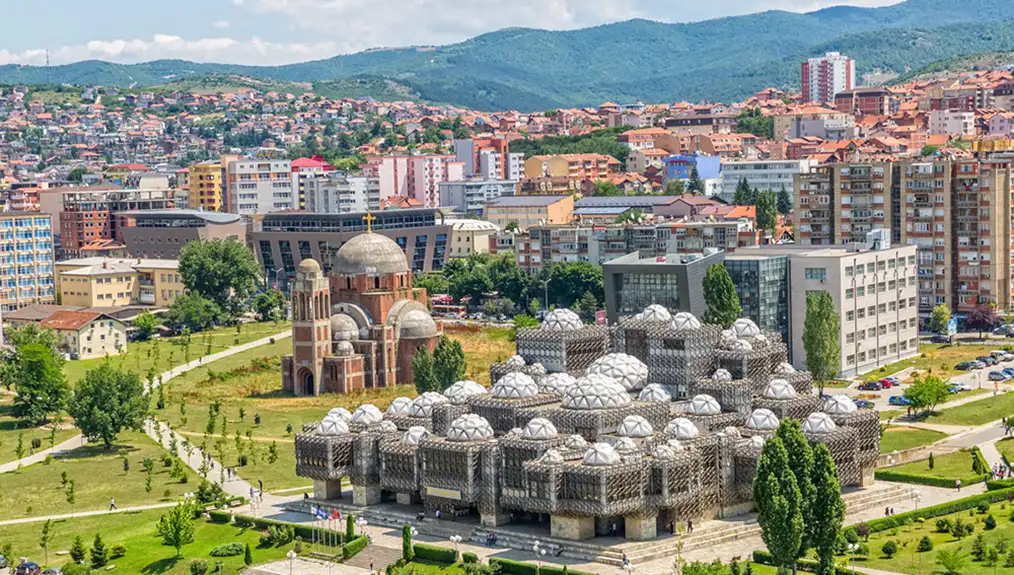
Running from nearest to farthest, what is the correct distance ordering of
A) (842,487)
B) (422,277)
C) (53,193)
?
(842,487)
(422,277)
(53,193)

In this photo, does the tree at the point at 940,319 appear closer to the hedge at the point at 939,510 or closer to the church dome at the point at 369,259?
the church dome at the point at 369,259

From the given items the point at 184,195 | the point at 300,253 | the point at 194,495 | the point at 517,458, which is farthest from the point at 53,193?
the point at 517,458

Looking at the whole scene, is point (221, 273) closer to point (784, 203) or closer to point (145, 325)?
point (145, 325)

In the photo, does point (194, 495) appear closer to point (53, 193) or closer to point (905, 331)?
point (905, 331)

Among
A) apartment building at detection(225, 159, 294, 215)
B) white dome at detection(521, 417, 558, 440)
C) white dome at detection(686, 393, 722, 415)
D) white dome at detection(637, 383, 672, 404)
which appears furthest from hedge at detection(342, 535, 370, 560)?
apartment building at detection(225, 159, 294, 215)

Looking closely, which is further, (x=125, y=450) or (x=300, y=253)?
(x=300, y=253)

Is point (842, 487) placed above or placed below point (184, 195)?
below

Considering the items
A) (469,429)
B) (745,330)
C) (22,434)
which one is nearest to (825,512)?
(469,429)
